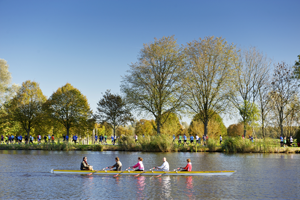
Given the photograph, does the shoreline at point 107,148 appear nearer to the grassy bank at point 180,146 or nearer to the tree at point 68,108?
the grassy bank at point 180,146

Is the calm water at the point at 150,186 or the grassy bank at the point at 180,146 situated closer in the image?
the calm water at the point at 150,186

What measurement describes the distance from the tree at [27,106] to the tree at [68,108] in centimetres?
196

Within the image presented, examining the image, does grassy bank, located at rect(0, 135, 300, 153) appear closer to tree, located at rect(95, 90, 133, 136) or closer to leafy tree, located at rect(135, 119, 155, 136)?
tree, located at rect(95, 90, 133, 136)

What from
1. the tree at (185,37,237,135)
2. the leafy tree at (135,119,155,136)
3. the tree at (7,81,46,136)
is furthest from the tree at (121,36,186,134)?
the leafy tree at (135,119,155,136)

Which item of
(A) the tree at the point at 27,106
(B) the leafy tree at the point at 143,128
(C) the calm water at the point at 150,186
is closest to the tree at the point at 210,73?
(C) the calm water at the point at 150,186

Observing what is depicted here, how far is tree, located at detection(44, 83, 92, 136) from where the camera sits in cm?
5488

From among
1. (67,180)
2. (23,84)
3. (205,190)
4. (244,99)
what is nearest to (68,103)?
(23,84)

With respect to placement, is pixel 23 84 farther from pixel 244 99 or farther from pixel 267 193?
pixel 267 193

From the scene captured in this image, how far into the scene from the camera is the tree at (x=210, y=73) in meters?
42.1

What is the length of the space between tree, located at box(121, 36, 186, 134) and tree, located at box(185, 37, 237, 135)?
294cm

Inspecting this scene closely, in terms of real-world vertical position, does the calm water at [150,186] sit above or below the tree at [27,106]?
below

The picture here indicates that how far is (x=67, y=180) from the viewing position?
59.5ft

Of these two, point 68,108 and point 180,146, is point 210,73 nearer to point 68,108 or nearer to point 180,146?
point 180,146

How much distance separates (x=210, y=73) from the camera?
42188 mm
